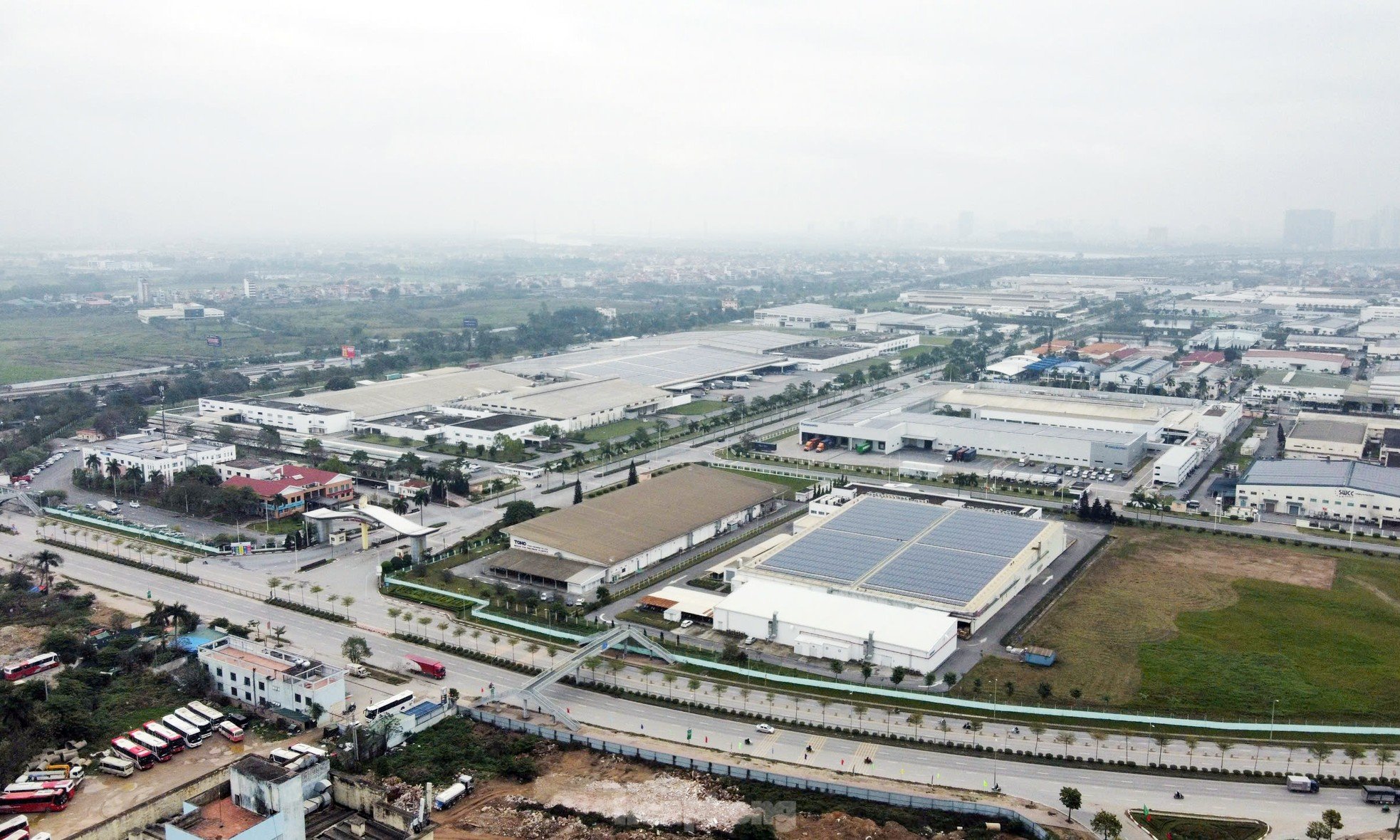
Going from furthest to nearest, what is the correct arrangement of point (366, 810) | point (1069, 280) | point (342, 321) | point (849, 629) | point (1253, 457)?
point (1069, 280) < point (342, 321) < point (1253, 457) < point (849, 629) < point (366, 810)

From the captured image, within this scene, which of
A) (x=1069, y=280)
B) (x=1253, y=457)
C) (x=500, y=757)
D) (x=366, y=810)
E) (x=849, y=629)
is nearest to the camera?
(x=366, y=810)

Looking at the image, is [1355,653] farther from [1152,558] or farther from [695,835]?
[695,835]

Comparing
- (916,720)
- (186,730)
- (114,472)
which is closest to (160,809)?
(186,730)

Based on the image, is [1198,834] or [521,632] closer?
[1198,834]

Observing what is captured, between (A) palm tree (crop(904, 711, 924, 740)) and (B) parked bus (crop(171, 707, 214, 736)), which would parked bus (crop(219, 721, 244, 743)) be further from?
(A) palm tree (crop(904, 711, 924, 740))

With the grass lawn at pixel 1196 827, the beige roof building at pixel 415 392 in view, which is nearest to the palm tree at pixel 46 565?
the beige roof building at pixel 415 392

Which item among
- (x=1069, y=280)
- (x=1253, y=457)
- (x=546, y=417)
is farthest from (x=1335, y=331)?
(x=546, y=417)
